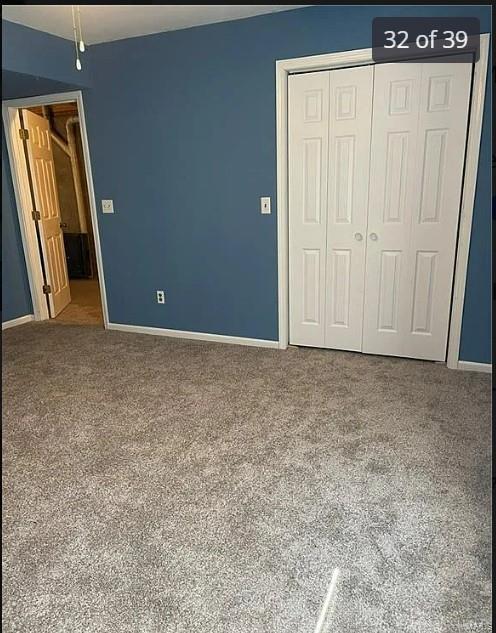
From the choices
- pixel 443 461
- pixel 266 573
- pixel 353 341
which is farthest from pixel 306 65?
pixel 266 573

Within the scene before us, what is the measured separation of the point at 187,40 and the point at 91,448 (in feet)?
9.50

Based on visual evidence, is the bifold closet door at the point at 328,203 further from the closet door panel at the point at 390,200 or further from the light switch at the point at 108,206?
the light switch at the point at 108,206

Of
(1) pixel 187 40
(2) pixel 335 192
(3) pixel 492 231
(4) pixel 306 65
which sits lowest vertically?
(3) pixel 492 231

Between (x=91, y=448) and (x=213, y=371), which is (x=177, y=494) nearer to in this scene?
(x=91, y=448)

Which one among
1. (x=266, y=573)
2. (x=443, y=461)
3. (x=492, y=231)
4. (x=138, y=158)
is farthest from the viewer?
(x=138, y=158)

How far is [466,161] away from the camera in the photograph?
9.21 feet

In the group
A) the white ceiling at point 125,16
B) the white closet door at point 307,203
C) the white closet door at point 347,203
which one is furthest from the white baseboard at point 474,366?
the white ceiling at point 125,16

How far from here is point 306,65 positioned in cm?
300

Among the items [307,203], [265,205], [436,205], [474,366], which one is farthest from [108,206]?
[474,366]

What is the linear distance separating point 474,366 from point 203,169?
8.02 feet

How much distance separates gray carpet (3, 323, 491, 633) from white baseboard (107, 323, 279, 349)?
1.59 ft

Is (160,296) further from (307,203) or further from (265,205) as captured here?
(307,203)

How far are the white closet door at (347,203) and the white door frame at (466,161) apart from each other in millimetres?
111

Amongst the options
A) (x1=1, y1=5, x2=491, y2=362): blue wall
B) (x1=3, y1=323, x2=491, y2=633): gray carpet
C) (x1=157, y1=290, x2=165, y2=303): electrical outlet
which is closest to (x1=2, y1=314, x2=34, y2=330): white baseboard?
(x1=1, y1=5, x2=491, y2=362): blue wall
